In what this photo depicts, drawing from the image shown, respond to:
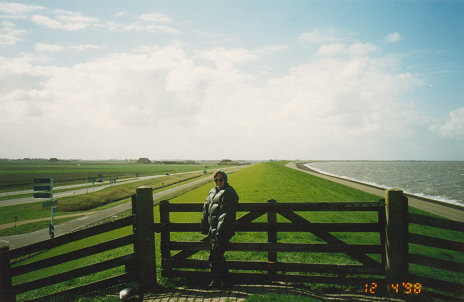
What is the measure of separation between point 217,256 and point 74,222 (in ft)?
129

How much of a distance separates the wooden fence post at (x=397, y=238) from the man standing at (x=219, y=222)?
3.03 metres

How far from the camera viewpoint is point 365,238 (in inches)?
433

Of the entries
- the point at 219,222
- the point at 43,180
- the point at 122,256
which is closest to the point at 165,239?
the point at 122,256

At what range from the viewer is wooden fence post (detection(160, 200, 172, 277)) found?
5.44 m

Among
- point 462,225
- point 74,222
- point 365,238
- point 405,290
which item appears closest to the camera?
point 462,225

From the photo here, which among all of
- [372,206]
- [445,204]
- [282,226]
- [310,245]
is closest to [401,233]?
[372,206]

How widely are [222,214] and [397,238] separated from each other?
11.2ft

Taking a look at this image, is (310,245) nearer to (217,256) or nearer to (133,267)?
(217,256)

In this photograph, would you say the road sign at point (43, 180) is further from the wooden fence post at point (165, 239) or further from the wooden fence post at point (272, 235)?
the wooden fence post at point (272, 235)

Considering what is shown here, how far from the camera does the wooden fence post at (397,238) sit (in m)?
4.79

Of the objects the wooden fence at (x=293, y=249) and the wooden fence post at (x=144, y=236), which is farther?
the wooden fence post at (x=144, y=236)

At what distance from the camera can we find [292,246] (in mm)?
5156

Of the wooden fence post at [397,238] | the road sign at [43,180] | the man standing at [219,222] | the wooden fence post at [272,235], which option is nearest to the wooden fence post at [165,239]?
the man standing at [219,222]

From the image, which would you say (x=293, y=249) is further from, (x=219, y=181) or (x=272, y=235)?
(x=219, y=181)
